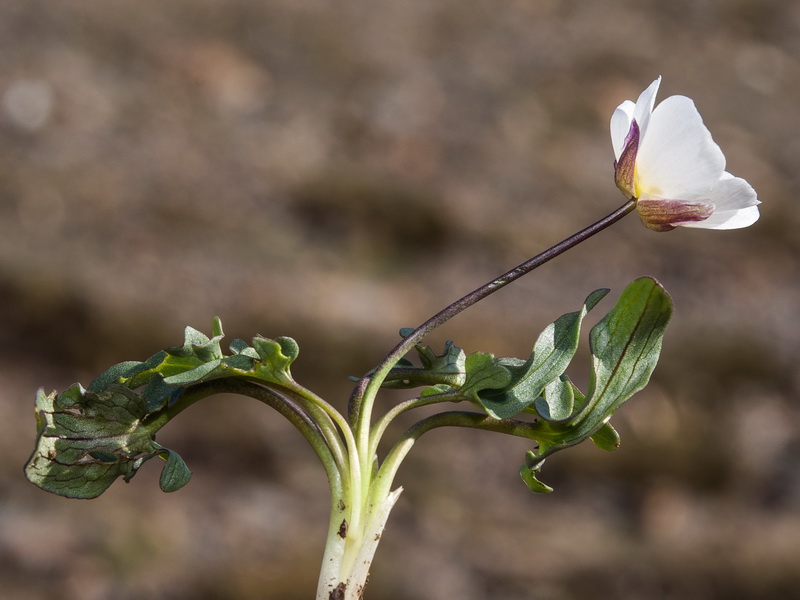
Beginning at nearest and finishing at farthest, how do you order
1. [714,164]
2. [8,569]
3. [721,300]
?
[714,164] → [8,569] → [721,300]

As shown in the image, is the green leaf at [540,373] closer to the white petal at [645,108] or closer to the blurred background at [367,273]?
the white petal at [645,108]

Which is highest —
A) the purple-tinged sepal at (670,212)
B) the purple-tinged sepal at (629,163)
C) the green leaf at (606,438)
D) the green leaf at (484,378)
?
the purple-tinged sepal at (629,163)

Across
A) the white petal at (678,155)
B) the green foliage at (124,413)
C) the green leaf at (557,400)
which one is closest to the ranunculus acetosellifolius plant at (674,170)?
the white petal at (678,155)

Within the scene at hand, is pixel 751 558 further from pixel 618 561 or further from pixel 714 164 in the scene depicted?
pixel 714 164

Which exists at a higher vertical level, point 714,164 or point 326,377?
point 326,377

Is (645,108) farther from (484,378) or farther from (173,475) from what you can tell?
(173,475)

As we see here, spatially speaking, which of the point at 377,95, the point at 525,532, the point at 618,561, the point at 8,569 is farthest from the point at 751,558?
the point at 8,569

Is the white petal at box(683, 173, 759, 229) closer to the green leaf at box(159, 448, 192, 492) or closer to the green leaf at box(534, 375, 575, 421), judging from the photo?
the green leaf at box(534, 375, 575, 421)
